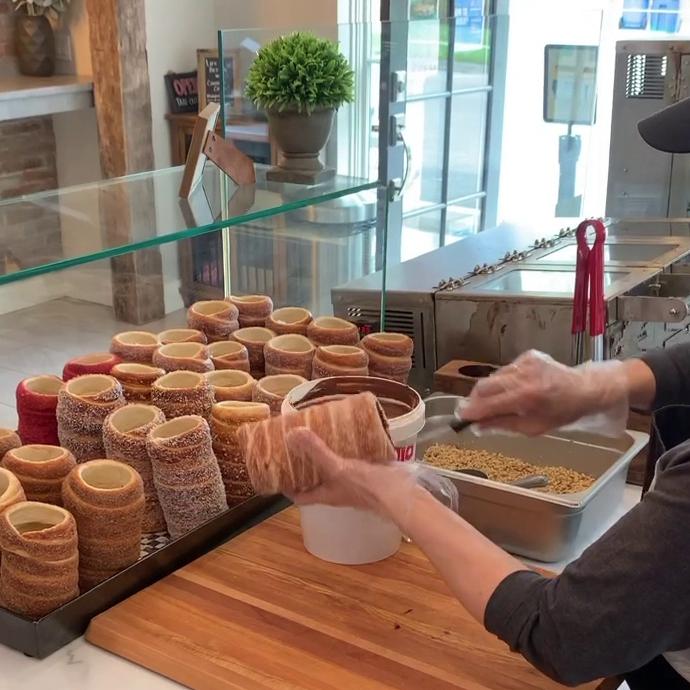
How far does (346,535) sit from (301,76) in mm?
828

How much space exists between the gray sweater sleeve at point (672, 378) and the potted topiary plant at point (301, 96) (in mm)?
662

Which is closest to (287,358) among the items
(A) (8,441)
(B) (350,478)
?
(A) (8,441)

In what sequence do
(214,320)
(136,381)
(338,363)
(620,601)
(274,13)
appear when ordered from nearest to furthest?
1. (620,601)
2. (136,381)
3. (338,363)
4. (214,320)
5. (274,13)

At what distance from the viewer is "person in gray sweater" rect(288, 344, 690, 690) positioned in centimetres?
67

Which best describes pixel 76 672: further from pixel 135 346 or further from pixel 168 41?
pixel 168 41

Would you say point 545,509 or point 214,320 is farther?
point 214,320

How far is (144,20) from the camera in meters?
3.62

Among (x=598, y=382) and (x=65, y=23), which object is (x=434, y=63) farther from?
(x=598, y=382)

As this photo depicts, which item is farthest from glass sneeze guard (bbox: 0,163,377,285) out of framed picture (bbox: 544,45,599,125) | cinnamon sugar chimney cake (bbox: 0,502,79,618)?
framed picture (bbox: 544,45,599,125)

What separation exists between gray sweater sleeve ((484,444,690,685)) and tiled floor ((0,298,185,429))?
0.81m

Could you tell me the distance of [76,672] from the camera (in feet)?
3.08

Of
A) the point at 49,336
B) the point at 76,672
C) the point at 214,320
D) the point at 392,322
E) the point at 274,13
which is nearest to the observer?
the point at 76,672

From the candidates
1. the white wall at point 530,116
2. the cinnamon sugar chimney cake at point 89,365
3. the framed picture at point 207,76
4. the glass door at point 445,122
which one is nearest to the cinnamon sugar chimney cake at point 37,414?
the cinnamon sugar chimney cake at point 89,365

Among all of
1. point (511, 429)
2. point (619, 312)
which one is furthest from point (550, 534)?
point (619, 312)
